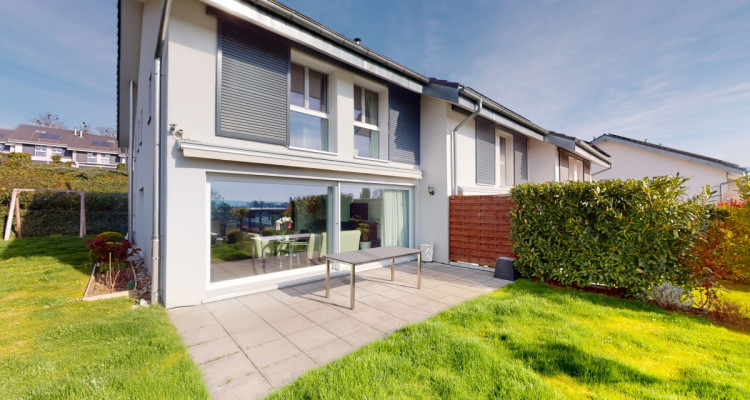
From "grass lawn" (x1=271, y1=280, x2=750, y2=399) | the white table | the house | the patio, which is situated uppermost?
the house

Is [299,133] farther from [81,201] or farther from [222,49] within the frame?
[81,201]

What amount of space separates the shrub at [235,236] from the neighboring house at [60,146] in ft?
143

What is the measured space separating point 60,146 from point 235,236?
53.3 metres

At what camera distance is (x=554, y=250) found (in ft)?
21.0

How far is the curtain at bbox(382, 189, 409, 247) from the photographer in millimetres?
8937

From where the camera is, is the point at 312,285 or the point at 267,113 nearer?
the point at 267,113

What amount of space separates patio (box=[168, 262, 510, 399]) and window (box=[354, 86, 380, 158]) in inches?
145

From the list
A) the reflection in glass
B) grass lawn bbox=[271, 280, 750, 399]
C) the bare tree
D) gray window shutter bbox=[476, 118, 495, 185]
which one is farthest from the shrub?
the bare tree

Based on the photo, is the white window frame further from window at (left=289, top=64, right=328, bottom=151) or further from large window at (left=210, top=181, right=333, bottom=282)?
large window at (left=210, top=181, right=333, bottom=282)

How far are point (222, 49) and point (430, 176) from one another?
6535 millimetres

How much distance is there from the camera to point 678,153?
15797mm

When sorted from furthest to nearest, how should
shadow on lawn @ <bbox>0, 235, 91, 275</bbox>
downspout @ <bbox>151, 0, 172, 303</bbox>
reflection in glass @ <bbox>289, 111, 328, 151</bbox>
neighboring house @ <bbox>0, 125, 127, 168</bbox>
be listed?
neighboring house @ <bbox>0, 125, 127, 168</bbox> → shadow on lawn @ <bbox>0, 235, 91, 275</bbox> → reflection in glass @ <bbox>289, 111, 328, 151</bbox> → downspout @ <bbox>151, 0, 172, 303</bbox>

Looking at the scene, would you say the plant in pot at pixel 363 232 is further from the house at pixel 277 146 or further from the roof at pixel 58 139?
the roof at pixel 58 139

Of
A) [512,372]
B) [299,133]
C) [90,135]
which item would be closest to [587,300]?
[512,372]
